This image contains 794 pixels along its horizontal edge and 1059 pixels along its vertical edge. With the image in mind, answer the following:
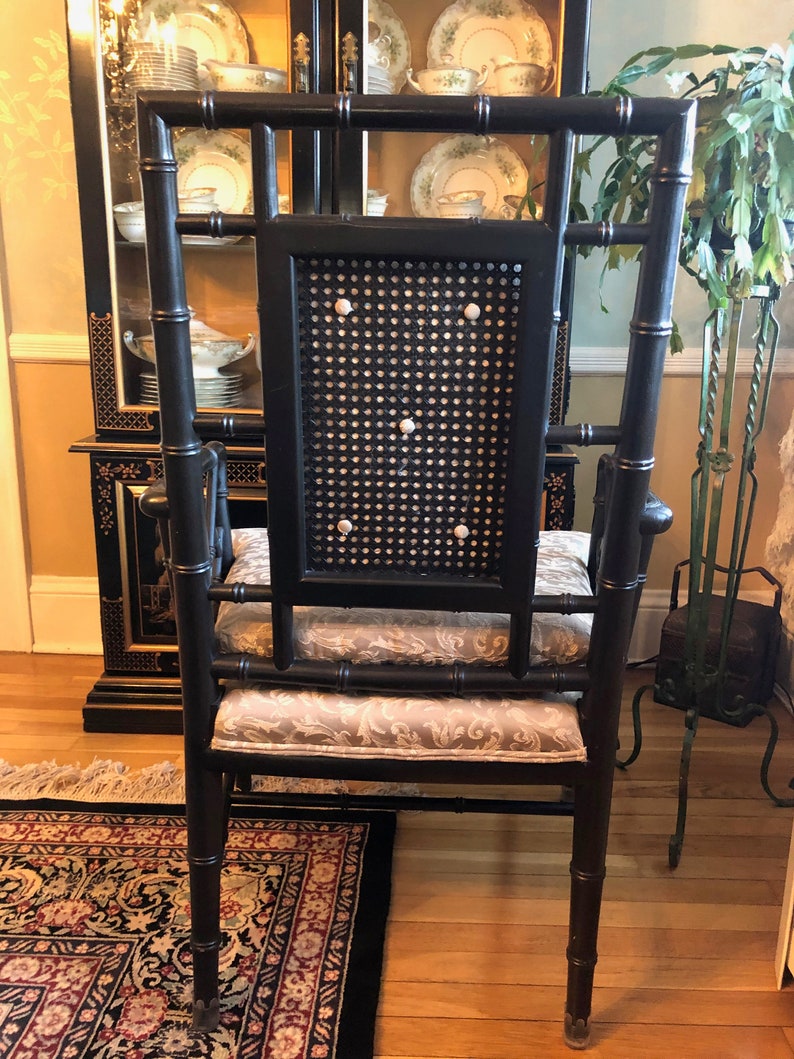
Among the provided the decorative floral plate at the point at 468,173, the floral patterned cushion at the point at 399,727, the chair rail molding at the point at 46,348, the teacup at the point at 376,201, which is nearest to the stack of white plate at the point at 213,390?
the chair rail molding at the point at 46,348

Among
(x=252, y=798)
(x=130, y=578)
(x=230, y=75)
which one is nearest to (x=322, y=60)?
(x=230, y=75)

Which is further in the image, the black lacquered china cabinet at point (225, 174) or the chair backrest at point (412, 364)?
the black lacquered china cabinet at point (225, 174)

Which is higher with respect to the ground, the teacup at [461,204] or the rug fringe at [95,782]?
the teacup at [461,204]

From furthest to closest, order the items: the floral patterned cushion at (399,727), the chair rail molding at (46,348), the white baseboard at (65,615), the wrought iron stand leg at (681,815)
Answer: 1. the white baseboard at (65,615)
2. the chair rail molding at (46,348)
3. the wrought iron stand leg at (681,815)
4. the floral patterned cushion at (399,727)

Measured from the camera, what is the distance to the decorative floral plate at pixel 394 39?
1.80m

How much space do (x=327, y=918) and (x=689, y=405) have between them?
61.5 inches

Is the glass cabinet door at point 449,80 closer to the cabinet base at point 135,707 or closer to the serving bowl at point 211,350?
the serving bowl at point 211,350

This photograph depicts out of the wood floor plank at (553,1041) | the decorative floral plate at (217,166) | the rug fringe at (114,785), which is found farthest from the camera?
the decorative floral plate at (217,166)

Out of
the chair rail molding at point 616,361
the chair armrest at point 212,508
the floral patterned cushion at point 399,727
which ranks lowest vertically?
the floral patterned cushion at point 399,727

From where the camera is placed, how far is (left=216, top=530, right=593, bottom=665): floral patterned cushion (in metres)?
1.04

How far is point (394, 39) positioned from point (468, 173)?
32cm

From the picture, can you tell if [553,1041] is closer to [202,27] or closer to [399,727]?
[399,727]

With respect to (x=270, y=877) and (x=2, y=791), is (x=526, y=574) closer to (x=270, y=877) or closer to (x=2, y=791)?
(x=270, y=877)

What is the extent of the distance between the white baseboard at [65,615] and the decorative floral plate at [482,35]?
5.35 feet
